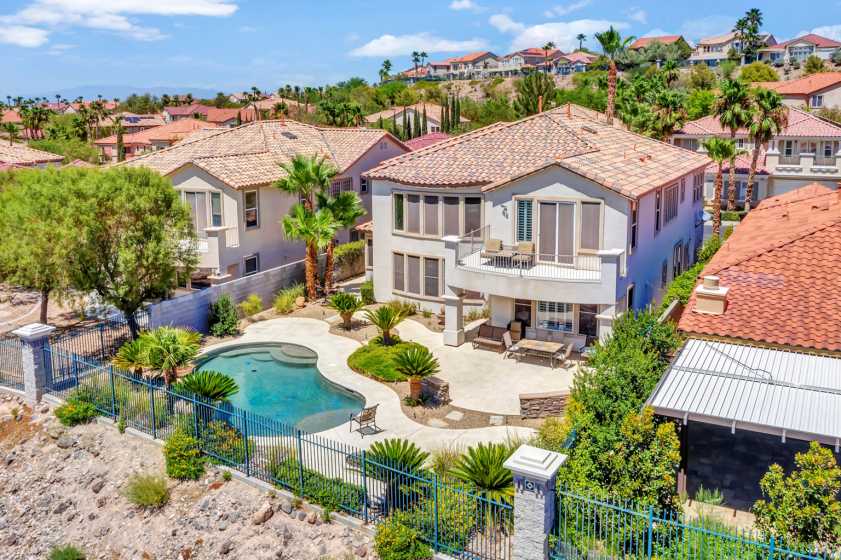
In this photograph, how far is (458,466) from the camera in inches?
637

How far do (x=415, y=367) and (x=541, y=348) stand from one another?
19.4 ft

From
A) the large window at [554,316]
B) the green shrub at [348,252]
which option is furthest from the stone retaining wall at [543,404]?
the green shrub at [348,252]

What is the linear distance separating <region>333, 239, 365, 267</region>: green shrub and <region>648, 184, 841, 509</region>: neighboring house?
70.2ft

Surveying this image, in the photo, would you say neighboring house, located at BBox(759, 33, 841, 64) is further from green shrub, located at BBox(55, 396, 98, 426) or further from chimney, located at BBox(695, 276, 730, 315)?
green shrub, located at BBox(55, 396, 98, 426)

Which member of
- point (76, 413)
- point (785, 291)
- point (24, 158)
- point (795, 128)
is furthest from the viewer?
point (795, 128)

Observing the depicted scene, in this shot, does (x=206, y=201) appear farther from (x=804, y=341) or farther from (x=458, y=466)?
(x=804, y=341)

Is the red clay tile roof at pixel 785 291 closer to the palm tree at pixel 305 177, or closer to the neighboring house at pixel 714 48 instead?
the palm tree at pixel 305 177

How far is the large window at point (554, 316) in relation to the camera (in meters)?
29.0

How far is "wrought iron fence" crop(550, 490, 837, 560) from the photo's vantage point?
12481 mm

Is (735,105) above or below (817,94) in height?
below

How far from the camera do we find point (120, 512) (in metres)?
19.3

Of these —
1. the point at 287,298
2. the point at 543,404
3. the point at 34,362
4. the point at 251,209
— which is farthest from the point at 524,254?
the point at 34,362

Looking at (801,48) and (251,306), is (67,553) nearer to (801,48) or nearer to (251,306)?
(251,306)

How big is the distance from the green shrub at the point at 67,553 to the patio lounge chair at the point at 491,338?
1581cm
